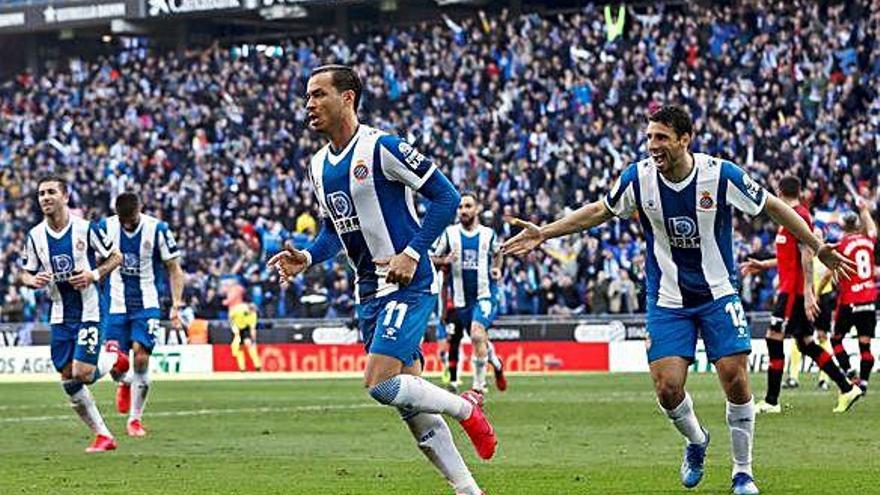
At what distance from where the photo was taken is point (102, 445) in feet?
52.5

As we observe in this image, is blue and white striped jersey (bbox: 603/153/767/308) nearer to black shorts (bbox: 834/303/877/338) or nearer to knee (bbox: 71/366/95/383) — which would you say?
knee (bbox: 71/366/95/383)

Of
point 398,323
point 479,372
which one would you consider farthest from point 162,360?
point 398,323

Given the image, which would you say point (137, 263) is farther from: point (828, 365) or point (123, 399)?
Answer: point (828, 365)

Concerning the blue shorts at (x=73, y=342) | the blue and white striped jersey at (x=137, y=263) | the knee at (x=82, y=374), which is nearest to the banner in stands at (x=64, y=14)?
the blue and white striped jersey at (x=137, y=263)

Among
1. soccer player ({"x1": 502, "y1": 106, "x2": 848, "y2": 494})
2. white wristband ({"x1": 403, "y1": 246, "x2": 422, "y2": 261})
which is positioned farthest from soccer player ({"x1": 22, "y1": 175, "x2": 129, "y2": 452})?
white wristband ({"x1": 403, "y1": 246, "x2": 422, "y2": 261})

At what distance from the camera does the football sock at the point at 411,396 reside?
32.4 ft

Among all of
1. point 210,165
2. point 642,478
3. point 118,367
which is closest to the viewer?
point 642,478

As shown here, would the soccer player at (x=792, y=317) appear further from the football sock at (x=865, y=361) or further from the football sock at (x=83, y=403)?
the football sock at (x=83, y=403)

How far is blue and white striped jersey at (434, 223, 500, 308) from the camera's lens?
82.0ft

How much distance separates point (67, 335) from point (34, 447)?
1.15m

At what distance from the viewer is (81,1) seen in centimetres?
5541

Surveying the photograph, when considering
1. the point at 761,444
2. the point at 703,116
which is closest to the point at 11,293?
the point at 703,116

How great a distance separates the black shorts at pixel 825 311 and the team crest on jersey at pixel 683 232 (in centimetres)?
1350

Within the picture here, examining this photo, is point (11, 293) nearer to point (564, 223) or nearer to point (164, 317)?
point (164, 317)
